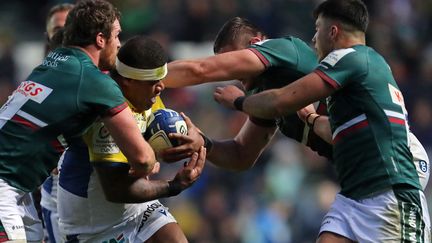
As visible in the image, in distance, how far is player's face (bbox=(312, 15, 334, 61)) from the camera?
8.09 meters

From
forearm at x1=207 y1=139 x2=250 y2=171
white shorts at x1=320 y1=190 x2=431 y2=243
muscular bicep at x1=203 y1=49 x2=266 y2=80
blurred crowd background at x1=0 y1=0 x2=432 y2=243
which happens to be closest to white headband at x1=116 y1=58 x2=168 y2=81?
muscular bicep at x1=203 y1=49 x2=266 y2=80

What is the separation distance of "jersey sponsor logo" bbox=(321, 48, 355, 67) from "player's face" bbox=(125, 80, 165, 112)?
4.18 feet

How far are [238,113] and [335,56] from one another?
839 cm

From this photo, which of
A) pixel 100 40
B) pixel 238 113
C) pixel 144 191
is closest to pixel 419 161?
pixel 144 191

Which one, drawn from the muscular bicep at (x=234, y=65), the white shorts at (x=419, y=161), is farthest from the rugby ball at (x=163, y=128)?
the white shorts at (x=419, y=161)

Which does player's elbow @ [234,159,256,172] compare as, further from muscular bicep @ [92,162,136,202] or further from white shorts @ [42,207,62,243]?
muscular bicep @ [92,162,136,202]

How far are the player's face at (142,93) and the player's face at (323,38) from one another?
48.9 inches

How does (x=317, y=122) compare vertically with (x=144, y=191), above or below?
above

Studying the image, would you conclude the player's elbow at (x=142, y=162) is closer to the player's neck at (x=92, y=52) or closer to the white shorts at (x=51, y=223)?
the player's neck at (x=92, y=52)

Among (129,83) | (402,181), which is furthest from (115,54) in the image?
(402,181)

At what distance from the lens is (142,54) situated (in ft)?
26.0

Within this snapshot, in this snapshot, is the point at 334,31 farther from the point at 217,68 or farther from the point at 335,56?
the point at 217,68

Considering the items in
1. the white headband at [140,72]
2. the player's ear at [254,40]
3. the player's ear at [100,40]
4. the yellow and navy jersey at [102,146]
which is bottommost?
the yellow and navy jersey at [102,146]

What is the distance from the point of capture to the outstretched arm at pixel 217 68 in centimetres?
830
